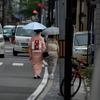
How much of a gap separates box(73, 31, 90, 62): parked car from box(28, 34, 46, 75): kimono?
468cm

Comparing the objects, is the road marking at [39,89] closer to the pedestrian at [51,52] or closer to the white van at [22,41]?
the pedestrian at [51,52]

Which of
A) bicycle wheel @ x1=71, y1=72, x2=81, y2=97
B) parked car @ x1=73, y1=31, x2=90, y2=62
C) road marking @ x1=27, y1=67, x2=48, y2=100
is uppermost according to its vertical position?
parked car @ x1=73, y1=31, x2=90, y2=62

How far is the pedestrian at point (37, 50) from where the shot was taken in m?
13.4

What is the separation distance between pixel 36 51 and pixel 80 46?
18.6ft

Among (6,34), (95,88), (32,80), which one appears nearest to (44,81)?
(32,80)

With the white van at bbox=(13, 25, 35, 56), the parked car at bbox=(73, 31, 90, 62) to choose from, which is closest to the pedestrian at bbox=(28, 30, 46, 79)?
the parked car at bbox=(73, 31, 90, 62)

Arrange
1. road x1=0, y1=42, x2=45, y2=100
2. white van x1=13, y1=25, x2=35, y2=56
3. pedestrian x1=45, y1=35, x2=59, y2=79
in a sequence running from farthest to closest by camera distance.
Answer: white van x1=13, y1=25, x2=35, y2=56 → pedestrian x1=45, y1=35, x2=59, y2=79 → road x1=0, y1=42, x2=45, y2=100

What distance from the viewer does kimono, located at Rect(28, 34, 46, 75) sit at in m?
13.4

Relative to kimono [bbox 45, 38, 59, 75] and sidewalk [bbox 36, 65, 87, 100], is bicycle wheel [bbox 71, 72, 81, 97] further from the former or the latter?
kimono [bbox 45, 38, 59, 75]

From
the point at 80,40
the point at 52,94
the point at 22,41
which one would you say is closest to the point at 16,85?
the point at 52,94

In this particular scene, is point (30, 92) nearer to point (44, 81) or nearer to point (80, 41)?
point (44, 81)

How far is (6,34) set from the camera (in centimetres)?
5434

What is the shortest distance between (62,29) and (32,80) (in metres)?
4.11

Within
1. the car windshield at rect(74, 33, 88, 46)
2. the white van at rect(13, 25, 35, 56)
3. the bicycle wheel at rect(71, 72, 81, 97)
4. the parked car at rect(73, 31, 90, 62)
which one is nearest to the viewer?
the bicycle wheel at rect(71, 72, 81, 97)
